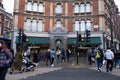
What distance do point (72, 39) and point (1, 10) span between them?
48.7 feet

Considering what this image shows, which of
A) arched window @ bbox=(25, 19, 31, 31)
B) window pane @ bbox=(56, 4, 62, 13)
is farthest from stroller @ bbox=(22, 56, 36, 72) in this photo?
window pane @ bbox=(56, 4, 62, 13)

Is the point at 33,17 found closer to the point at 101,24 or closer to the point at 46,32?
the point at 46,32

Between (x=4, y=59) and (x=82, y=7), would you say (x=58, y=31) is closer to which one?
(x=82, y=7)

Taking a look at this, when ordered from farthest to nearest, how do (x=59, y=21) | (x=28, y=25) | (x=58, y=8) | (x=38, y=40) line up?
(x=58, y=8) → (x=59, y=21) → (x=28, y=25) → (x=38, y=40)

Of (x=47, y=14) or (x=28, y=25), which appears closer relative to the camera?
(x=28, y=25)

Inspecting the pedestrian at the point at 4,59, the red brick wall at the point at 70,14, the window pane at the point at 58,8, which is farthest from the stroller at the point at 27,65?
the window pane at the point at 58,8

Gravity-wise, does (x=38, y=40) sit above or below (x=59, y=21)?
below

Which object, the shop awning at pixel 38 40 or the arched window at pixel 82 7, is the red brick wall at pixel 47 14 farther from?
the arched window at pixel 82 7

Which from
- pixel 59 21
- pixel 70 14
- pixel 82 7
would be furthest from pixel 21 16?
pixel 82 7

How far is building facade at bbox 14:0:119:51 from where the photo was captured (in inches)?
1487

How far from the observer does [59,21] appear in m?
39.8

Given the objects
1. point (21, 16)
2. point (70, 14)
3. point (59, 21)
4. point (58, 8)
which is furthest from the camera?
point (58, 8)

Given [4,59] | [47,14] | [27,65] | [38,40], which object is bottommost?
[27,65]

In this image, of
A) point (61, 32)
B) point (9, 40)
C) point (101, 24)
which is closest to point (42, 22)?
point (61, 32)
